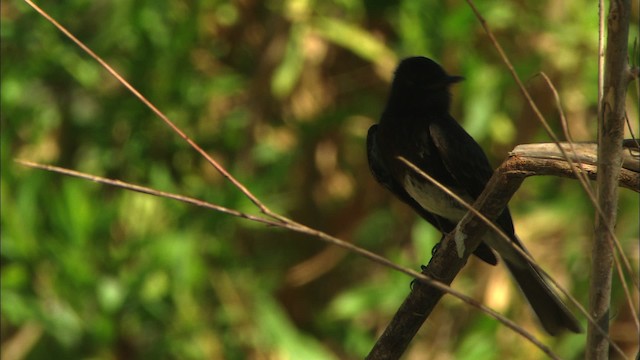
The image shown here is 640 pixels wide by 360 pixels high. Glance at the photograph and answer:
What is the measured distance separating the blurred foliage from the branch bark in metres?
3.10

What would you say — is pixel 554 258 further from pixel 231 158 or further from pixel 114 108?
pixel 114 108

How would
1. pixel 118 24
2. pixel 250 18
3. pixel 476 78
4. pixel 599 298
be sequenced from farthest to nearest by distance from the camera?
1. pixel 250 18
2. pixel 118 24
3. pixel 476 78
4. pixel 599 298

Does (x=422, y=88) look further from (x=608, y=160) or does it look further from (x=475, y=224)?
(x=608, y=160)

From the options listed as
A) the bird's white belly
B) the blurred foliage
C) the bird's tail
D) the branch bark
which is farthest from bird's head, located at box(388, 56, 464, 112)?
the branch bark

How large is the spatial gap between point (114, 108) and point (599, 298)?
393 centimetres

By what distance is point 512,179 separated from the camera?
240 cm

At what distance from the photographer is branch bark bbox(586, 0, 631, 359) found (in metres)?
1.88

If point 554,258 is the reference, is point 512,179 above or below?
below

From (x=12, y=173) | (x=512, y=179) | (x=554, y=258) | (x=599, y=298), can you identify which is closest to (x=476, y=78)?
(x=554, y=258)

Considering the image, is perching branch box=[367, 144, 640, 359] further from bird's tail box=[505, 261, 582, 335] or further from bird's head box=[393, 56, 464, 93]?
bird's head box=[393, 56, 464, 93]

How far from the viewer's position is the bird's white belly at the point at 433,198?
362cm

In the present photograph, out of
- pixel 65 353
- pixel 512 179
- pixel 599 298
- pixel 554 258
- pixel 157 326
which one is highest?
pixel 554 258

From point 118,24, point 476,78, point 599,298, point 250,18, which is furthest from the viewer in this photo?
point 250,18

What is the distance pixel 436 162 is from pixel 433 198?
13cm
